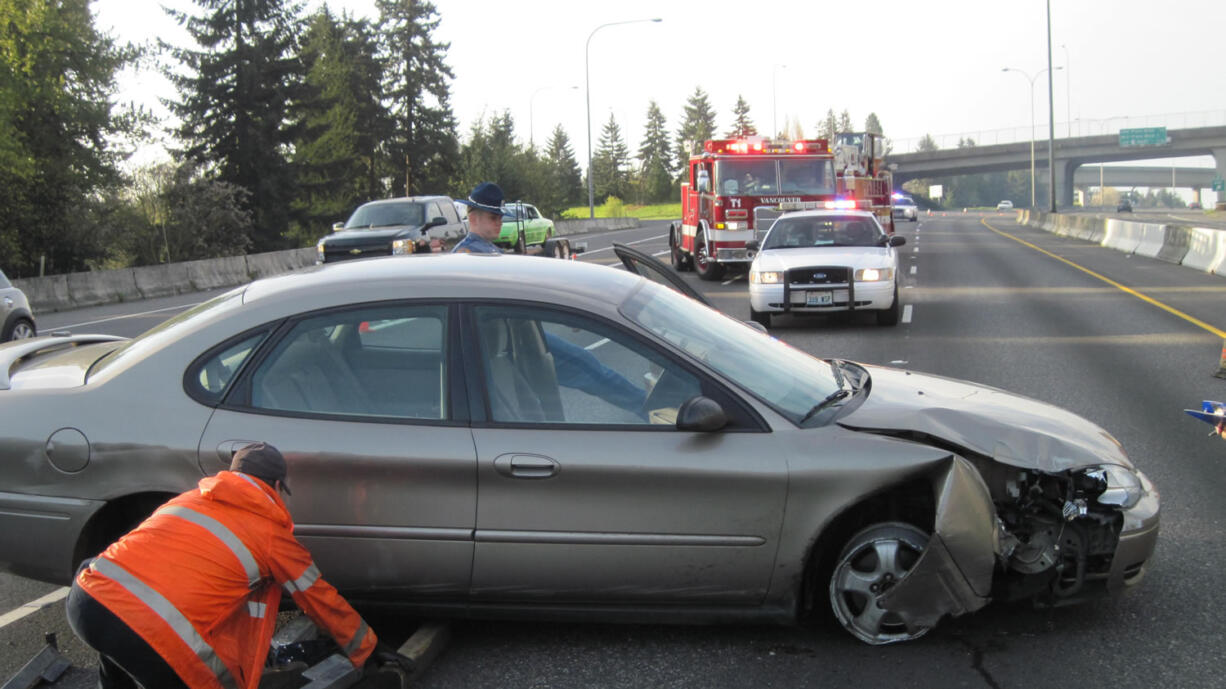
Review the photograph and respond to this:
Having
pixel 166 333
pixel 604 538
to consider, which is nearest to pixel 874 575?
pixel 604 538

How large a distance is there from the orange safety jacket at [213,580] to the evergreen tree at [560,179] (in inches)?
3075

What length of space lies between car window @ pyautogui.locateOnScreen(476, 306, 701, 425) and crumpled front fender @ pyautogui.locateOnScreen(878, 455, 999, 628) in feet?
3.16

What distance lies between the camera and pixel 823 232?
1527 cm

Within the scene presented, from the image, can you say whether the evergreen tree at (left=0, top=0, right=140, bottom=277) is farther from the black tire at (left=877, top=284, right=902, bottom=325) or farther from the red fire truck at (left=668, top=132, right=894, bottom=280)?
the black tire at (left=877, top=284, right=902, bottom=325)

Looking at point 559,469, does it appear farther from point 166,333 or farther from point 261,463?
point 166,333

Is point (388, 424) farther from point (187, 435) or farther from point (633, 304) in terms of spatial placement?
point (633, 304)

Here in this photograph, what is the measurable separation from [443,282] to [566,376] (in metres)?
0.60

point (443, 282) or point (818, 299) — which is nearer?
point (443, 282)

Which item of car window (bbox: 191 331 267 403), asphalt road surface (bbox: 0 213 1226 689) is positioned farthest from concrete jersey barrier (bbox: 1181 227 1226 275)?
car window (bbox: 191 331 267 403)

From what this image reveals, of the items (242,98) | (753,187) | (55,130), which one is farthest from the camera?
(242,98)

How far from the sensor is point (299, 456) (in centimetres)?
395

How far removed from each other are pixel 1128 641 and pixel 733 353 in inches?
71.4

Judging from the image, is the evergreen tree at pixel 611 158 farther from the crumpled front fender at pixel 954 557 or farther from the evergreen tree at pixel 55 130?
the crumpled front fender at pixel 954 557

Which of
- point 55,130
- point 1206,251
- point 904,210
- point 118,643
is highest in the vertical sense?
point 55,130
